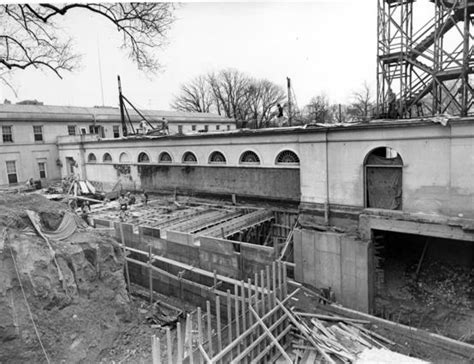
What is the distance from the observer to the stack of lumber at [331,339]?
334 inches

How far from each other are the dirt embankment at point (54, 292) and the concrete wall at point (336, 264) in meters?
6.61

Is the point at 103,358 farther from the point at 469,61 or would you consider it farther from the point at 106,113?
the point at 106,113

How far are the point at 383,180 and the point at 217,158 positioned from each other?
871cm

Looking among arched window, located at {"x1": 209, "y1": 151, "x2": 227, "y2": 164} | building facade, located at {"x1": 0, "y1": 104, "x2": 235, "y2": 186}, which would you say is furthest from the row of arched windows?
building facade, located at {"x1": 0, "y1": 104, "x2": 235, "y2": 186}

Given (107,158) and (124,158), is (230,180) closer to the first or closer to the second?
(124,158)

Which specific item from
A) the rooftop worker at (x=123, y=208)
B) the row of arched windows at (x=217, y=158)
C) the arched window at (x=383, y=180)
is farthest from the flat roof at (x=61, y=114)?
the arched window at (x=383, y=180)

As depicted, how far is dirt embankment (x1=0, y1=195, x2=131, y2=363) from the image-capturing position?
688 centimetres

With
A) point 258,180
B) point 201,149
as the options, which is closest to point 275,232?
point 258,180

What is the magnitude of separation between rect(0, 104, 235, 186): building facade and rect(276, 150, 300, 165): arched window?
1523 cm

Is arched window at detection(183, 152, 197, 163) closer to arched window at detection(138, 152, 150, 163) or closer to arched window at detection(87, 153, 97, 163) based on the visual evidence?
arched window at detection(138, 152, 150, 163)

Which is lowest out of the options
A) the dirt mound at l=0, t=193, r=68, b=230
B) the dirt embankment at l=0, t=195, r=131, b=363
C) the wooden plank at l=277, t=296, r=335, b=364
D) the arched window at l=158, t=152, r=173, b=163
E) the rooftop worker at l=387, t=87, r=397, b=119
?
the wooden plank at l=277, t=296, r=335, b=364

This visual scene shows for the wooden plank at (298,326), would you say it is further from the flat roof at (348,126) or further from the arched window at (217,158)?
the arched window at (217,158)

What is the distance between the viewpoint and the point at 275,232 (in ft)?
51.5

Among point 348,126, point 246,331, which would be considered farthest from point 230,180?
point 246,331
